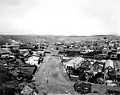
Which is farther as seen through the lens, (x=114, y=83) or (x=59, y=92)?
(x=114, y=83)

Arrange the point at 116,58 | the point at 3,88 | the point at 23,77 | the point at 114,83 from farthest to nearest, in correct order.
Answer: the point at 116,58
the point at 23,77
the point at 114,83
the point at 3,88

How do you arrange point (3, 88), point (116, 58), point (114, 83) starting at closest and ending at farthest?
point (3, 88) < point (114, 83) < point (116, 58)

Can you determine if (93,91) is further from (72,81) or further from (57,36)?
(57,36)

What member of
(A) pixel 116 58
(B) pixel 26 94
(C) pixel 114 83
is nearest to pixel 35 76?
(B) pixel 26 94

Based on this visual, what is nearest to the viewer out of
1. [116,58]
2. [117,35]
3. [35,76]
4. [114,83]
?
[114,83]

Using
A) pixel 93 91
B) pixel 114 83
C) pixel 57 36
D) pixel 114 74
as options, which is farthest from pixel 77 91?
pixel 57 36

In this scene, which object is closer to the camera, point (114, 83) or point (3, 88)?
point (3, 88)

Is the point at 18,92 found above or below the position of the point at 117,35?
below

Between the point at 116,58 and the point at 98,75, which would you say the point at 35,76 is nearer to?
the point at 98,75

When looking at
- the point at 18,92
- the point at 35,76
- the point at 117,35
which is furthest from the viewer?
the point at 117,35
